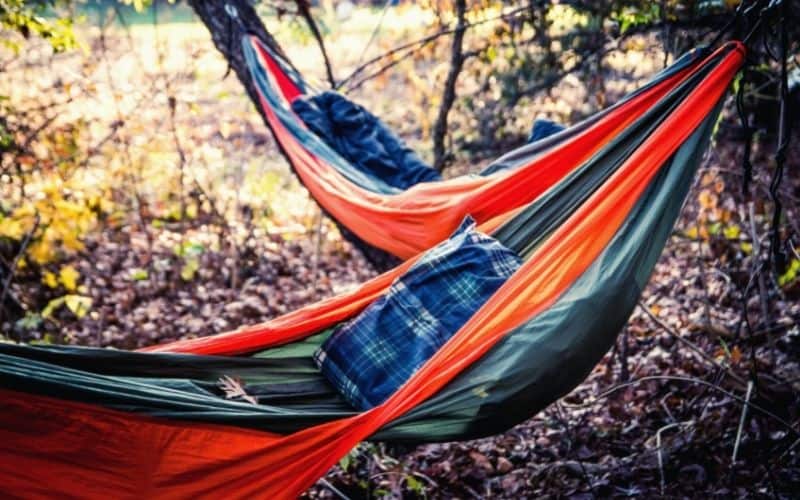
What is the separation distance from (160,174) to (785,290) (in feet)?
10.9

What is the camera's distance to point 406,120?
732 centimetres

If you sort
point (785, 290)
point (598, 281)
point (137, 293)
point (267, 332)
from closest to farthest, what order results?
1. point (598, 281)
2. point (267, 332)
3. point (785, 290)
4. point (137, 293)

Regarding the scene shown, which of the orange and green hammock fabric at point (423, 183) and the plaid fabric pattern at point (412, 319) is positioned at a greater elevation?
the orange and green hammock fabric at point (423, 183)

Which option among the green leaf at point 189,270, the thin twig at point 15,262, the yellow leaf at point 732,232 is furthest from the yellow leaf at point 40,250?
the yellow leaf at point 732,232

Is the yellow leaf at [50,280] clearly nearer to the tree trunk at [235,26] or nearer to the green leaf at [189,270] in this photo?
the green leaf at [189,270]

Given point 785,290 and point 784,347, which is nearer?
point 784,347

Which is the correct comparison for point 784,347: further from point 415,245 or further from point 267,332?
point 267,332

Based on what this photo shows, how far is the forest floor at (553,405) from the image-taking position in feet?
6.75

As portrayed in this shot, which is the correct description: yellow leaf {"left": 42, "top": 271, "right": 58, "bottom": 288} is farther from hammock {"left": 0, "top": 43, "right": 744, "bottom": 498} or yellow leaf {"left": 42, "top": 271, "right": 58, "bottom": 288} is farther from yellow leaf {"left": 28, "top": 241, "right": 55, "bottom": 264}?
hammock {"left": 0, "top": 43, "right": 744, "bottom": 498}

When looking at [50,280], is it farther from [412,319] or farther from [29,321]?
[412,319]

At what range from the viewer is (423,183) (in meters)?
2.32

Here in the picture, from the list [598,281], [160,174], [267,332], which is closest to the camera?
[598,281]

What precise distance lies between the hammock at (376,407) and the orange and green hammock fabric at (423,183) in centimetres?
13

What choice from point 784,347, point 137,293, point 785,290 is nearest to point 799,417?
point 784,347
